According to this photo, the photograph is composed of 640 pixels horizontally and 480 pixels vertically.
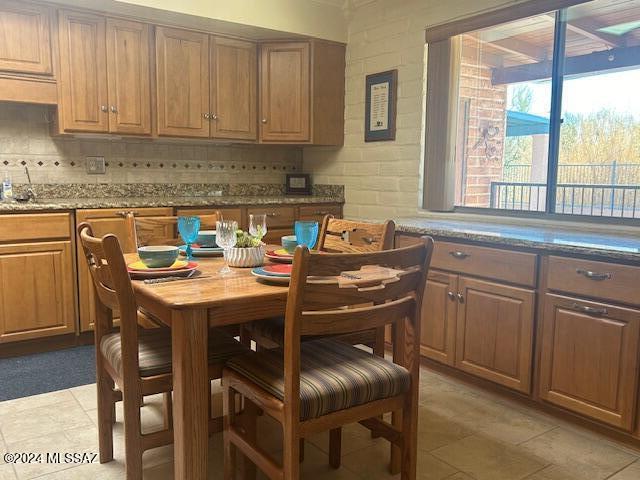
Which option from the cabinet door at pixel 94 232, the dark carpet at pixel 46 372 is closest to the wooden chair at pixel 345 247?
the dark carpet at pixel 46 372

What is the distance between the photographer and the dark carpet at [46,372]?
8.56 ft

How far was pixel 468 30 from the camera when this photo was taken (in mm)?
3285

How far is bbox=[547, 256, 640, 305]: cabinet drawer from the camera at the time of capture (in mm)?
2031

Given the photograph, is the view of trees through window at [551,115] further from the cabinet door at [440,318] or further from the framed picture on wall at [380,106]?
the cabinet door at [440,318]

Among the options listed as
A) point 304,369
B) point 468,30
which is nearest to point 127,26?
point 468,30

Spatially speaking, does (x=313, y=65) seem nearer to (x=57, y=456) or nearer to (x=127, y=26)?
(x=127, y=26)

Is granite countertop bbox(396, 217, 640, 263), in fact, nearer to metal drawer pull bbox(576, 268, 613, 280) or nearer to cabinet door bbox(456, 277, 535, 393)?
metal drawer pull bbox(576, 268, 613, 280)

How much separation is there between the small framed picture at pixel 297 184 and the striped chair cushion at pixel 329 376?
2.98 meters

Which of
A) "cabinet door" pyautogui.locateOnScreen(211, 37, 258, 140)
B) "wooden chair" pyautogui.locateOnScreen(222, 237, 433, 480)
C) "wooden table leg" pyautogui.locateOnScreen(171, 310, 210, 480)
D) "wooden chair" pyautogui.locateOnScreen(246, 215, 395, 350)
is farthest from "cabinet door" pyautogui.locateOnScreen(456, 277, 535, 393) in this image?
"cabinet door" pyautogui.locateOnScreen(211, 37, 258, 140)

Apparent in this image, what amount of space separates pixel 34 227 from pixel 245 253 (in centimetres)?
179

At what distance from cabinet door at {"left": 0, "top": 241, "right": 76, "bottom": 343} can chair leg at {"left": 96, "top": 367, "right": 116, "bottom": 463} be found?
1446mm

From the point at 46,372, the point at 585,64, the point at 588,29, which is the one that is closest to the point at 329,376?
the point at 46,372

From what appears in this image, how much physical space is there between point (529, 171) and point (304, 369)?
2306mm

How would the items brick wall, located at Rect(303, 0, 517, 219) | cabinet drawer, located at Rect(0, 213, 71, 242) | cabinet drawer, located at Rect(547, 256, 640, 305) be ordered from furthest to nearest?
brick wall, located at Rect(303, 0, 517, 219) < cabinet drawer, located at Rect(0, 213, 71, 242) < cabinet drawer, located at Rect(547, 256, 640, 305)
